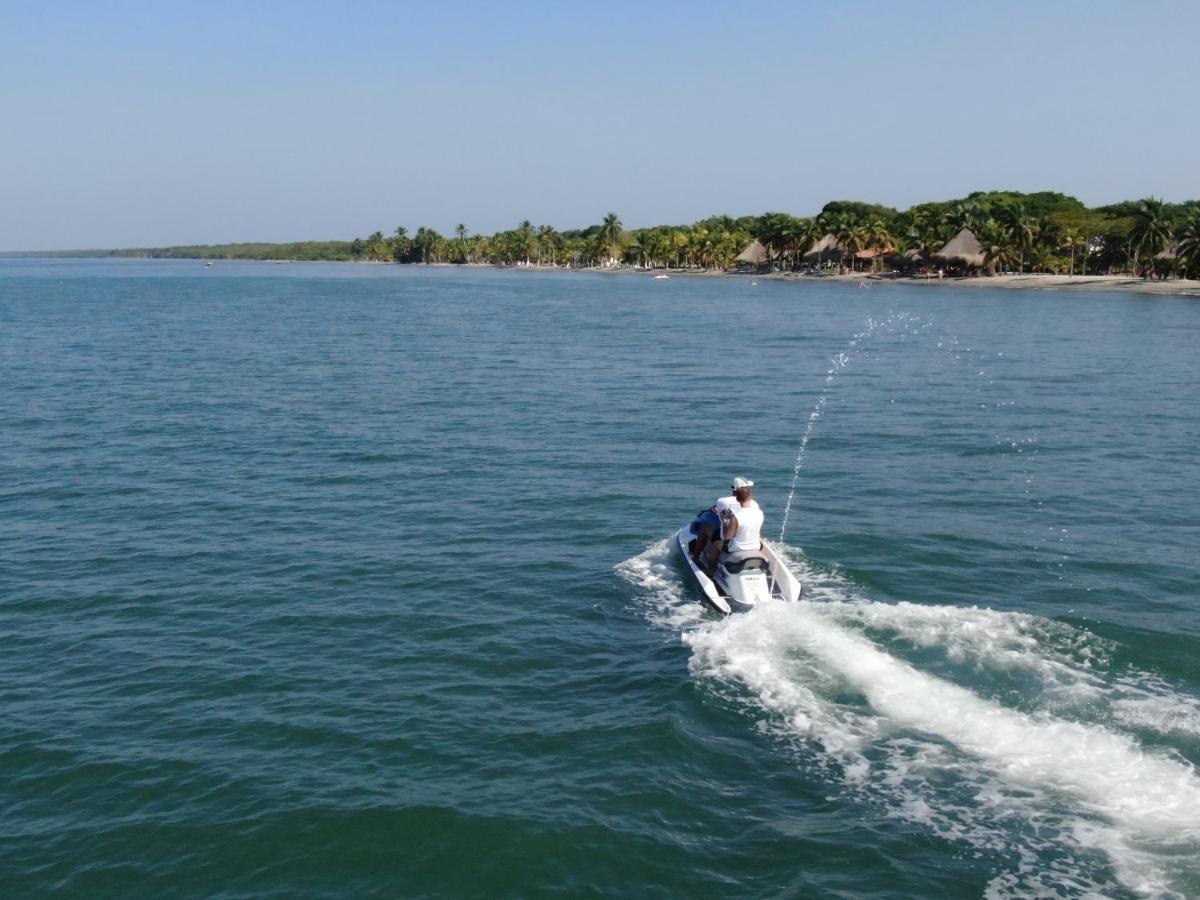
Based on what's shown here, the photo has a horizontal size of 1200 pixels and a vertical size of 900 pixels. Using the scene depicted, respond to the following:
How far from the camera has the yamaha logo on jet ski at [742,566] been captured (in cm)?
1850

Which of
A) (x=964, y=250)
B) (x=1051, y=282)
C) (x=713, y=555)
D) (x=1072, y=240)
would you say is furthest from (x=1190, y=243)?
(x=713, y=555)

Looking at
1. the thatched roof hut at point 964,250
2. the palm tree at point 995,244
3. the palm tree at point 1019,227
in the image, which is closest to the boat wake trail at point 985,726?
the palm tree at point 995,244

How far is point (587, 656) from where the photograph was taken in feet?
56.5

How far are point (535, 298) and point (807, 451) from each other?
9831 cm

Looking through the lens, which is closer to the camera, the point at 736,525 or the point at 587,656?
the point at 587,656

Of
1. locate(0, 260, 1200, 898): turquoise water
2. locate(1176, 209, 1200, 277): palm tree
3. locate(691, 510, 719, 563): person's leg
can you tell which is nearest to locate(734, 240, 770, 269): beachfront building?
locate(1176, 209, 1200, 277): palm tree

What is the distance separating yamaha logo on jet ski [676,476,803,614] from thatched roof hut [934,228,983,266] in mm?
133151

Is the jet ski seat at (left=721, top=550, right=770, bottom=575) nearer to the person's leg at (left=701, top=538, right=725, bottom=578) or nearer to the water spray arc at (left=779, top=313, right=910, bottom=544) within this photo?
the person's leg at (left=701, top=538, right=725, bottom=578)

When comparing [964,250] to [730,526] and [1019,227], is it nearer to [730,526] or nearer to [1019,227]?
[1019,227]

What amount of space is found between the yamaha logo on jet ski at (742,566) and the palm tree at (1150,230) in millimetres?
118336

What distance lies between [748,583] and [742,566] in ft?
1.08

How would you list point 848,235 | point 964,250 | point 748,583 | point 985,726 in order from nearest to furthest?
point 985,726 < point 748,583 < point 964,250 < point 848,235

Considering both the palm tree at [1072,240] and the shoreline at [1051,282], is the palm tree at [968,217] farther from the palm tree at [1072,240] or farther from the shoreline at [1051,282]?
→ the palm tree at [1072,240]

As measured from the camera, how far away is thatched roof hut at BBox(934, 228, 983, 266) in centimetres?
13975
